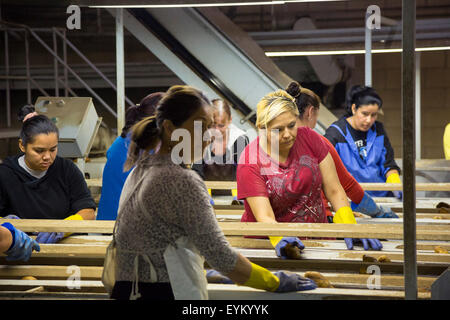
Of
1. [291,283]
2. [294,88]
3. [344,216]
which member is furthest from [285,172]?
[291,283]

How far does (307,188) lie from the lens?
2.20 metres

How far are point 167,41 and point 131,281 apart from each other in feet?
12.5

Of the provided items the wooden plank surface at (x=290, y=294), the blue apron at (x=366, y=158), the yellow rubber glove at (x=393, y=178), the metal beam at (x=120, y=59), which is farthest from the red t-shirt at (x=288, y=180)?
the metal beam at (x=120, y=59)

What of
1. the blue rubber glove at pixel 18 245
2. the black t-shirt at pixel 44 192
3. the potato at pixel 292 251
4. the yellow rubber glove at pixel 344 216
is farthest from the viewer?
the black t-shirt at pixel 44 192

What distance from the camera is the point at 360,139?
3.37 m

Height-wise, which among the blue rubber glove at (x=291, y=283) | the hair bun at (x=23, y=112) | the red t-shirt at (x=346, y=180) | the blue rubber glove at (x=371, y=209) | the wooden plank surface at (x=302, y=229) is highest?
the hair bun at (x=23, y=112)

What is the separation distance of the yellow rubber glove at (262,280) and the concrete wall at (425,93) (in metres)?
6.17

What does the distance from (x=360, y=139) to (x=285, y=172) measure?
1343mm

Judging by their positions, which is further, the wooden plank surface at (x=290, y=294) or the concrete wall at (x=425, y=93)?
the concrete wall at (x=425, y=93)

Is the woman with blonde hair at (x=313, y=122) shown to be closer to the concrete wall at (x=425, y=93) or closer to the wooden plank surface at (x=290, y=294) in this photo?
the wooden plank surface at (x=290, y=294)

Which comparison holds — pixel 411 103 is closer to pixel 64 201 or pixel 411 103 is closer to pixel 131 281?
pixel 131 281

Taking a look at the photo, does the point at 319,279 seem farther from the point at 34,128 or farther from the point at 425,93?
the point at 425,93

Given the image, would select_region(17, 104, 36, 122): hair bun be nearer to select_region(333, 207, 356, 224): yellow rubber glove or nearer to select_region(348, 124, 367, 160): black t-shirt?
select_region(348, 124, 367, 160): black t-shirt

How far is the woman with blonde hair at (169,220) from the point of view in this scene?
1.31m
